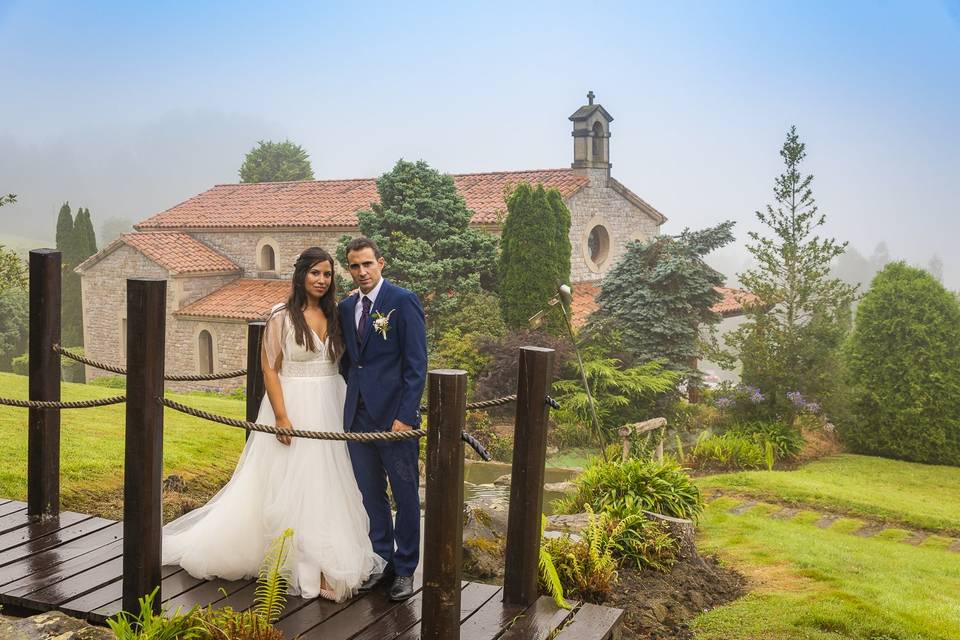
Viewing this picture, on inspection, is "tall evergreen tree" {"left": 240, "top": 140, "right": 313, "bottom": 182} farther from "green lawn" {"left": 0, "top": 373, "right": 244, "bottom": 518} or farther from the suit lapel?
the suit lapel

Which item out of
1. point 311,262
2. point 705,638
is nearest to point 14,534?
point 311,262

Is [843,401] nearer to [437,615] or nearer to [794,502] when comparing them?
[794,502]

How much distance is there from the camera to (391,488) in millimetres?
4820

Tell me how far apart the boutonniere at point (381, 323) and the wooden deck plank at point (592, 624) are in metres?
1.83

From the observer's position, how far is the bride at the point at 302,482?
4.73 meters

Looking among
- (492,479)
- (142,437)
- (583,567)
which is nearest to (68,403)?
(142,437)

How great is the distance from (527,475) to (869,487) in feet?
35.4

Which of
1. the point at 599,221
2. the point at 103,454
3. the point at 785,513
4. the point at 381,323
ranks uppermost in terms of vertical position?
the point at 599,221

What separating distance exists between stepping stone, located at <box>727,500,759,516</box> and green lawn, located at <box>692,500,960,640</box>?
1.29 ft

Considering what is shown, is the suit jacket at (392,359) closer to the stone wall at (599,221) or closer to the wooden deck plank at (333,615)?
the wooden deck plank at (333,615)

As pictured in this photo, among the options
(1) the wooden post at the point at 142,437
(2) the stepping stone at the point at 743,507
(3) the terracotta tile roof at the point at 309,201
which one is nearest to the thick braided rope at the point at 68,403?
(1) the wooden post at the point at 142,437

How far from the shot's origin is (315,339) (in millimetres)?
4836

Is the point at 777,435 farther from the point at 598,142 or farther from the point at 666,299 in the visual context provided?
the point at 598,142

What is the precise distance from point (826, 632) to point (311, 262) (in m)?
4.24
